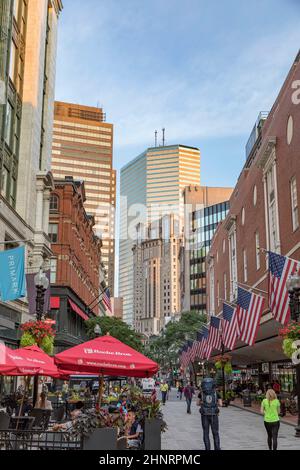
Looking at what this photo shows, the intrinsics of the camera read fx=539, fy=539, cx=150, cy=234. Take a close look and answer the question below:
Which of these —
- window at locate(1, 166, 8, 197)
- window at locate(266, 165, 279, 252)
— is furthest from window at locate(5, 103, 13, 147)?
window at locate(266, 165, 279, 252)

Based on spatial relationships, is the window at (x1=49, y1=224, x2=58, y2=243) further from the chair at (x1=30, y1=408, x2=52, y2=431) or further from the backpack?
the backpack

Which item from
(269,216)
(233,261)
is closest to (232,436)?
(269,216)

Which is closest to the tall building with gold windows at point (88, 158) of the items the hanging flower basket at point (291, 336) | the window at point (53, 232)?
the window at point (53, 232)

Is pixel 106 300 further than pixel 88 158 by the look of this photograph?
No

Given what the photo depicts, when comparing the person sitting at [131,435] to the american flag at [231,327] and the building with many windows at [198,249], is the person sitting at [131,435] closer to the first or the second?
the american flag at [231,327]

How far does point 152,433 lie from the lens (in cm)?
1388

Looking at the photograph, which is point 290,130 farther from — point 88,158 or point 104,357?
point 88,158

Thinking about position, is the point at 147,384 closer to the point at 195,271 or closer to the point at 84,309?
the point at 84,309

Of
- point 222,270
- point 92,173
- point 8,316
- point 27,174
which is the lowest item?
point 8,316

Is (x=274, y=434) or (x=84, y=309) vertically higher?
(x=84, y=309)

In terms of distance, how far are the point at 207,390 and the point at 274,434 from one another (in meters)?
2.03

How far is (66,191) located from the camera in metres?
61.8

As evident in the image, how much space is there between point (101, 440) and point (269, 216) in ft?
86.7

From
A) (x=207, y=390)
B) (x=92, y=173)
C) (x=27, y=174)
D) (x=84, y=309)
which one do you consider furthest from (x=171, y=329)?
(x=92, y=173)
